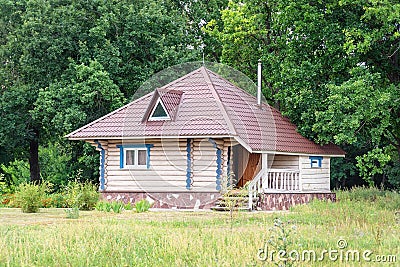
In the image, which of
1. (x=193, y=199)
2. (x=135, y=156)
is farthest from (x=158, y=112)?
(x=193, y=199)

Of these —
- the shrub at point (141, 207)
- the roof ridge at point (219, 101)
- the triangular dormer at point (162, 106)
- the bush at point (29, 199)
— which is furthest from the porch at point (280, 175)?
the bush at point (29, 199)

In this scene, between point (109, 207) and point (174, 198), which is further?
point (174, 198)

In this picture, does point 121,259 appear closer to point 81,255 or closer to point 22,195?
point 81,255

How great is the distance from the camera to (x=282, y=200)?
25.0m

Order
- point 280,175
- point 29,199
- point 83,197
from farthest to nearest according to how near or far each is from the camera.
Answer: point 280,175
point 83,197
point 29,199

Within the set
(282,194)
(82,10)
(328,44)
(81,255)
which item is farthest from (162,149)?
(81,255)

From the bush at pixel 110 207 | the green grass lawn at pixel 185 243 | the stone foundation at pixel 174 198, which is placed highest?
the stone foundation at pixel 174 198

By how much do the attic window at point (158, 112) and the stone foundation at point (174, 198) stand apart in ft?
9.22

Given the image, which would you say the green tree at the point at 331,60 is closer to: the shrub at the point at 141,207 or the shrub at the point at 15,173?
the shrub at the point at 141,207

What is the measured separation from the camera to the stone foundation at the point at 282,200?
80.0ft

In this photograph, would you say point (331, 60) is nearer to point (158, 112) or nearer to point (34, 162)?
point (158, 112)

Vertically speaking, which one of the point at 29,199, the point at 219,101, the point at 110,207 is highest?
the point at 219,101

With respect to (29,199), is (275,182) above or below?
above

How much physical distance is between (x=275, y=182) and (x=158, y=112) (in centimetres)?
513
